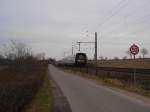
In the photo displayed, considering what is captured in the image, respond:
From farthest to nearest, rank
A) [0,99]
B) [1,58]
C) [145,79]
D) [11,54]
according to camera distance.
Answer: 1. [1,58]
2. [11,54]
3. [145,79]
4. [0,99]

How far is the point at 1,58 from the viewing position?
101375 mm

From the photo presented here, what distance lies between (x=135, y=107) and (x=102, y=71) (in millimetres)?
26891

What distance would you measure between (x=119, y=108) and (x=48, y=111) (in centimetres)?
282

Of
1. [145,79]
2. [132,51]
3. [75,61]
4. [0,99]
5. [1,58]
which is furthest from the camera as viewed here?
[1,58]

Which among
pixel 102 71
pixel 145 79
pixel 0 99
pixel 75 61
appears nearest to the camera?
pixel 0 99

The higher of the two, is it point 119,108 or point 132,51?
point 132,51

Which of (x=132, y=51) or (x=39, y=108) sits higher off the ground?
(x=132, y=51)

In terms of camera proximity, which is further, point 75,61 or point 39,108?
point 75,61

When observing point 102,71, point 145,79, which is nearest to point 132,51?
point 145,79

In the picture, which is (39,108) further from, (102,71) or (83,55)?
(83,55)

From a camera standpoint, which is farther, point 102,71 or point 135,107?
point 102,71

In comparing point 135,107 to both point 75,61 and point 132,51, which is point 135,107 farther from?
point 75,61

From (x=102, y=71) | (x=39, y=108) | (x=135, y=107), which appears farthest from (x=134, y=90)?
(x=102, y=71)

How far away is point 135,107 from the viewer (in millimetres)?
12195
